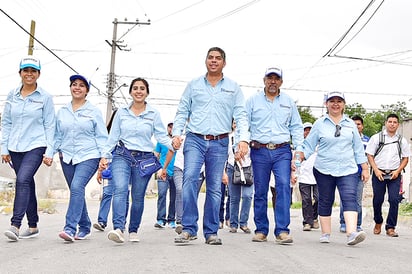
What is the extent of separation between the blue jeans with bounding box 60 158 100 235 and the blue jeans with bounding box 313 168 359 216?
2822mm

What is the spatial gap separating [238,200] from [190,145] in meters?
3.55

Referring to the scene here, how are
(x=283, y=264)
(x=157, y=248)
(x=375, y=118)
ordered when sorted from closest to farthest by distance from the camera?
1. (x=283, y=264)
2. (x=157, y=248)
3. (x=375, y=118)

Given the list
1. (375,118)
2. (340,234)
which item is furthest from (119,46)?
(375,118)

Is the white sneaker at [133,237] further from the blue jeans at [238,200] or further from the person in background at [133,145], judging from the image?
the blue jeans at [238,200]

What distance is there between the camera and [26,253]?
6.78 m

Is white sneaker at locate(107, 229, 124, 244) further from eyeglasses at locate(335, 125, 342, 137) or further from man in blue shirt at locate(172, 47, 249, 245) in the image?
eyeglasses at locate(335, 125, 342, 137)

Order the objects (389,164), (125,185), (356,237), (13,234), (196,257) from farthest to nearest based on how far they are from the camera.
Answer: (389,164) → (356,237) → (125,185) → (13,234) → (196,257)

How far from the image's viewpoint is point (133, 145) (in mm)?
8125

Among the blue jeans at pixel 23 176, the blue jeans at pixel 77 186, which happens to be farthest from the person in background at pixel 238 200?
the blue jeans at pixel 23 176

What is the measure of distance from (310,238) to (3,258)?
4.70 metres

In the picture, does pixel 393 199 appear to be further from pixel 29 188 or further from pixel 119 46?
pixel 119 46

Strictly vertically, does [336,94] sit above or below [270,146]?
above

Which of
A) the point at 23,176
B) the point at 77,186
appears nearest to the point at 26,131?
the point at 23,176

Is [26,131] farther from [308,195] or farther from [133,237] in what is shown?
[308,195]
